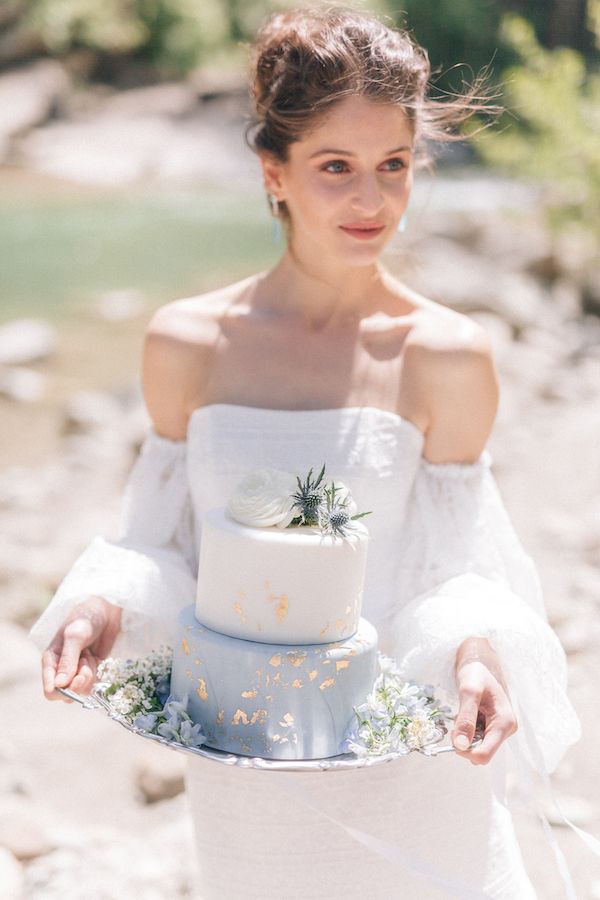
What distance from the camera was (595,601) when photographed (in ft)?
14.6

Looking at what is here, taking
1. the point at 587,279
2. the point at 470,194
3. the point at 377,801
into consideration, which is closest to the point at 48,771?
the point at 377,801

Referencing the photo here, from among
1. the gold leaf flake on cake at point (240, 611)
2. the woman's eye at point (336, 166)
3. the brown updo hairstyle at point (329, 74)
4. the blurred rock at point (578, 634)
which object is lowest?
the blurred rock at point (578, 634)

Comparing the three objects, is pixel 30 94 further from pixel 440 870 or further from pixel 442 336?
pixel 440 870

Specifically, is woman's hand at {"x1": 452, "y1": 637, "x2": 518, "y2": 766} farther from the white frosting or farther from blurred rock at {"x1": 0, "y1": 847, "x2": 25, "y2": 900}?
blurred rock at {"x1": 0, "y1": 847, "x2": 25, "y2": 900}

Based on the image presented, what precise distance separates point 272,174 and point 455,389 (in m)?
0.50

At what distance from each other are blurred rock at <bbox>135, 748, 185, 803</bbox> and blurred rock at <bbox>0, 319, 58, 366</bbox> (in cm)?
585

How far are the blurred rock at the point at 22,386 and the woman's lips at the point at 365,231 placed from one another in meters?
6.62

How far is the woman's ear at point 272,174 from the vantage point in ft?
6.61

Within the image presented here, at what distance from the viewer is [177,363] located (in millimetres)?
2084

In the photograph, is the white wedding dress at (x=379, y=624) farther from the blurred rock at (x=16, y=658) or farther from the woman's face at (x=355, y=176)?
the blurred rock at (x=16, y=658)

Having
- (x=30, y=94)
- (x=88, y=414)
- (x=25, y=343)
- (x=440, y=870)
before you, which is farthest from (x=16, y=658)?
(x=30, y=94)

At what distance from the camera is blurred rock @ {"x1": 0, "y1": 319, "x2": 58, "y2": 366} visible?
349 inches

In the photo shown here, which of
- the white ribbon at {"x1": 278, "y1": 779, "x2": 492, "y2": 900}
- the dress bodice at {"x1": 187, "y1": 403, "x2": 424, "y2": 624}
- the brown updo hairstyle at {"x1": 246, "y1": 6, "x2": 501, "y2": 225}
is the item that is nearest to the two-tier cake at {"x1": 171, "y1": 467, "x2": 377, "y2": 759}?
the white ribbon at {"x1": 278, "y1": 779, "x2": 492, "y2": 900}

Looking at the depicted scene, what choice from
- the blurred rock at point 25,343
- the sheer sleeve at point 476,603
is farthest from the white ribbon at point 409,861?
the blurred rock at point 25,343
